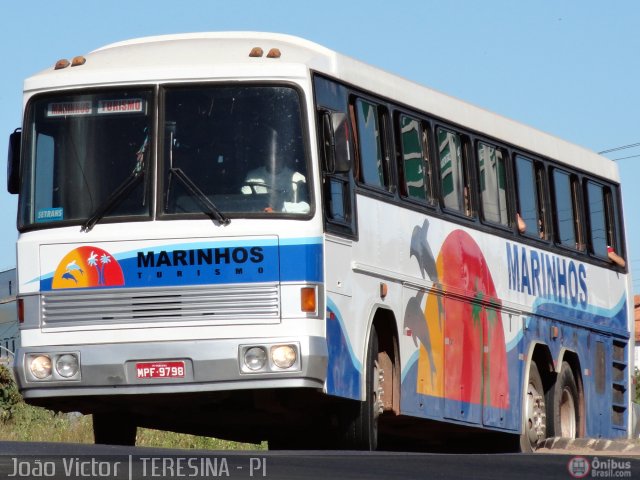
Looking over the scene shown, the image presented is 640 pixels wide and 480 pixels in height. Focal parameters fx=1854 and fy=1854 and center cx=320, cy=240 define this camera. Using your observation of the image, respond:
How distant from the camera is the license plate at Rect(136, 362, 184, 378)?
14.5 m

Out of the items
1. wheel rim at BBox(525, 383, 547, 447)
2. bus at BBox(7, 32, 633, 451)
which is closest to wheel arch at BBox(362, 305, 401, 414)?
bus at BBox(7, 32, 633, 451)

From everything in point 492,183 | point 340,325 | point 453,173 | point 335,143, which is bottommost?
point 340,325

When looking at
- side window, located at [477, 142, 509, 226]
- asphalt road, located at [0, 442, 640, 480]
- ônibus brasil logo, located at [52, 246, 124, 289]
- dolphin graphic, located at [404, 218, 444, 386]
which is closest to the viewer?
asphalt road, located at [0, 442, 640, 480]

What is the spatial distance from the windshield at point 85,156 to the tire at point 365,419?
239 centimetres

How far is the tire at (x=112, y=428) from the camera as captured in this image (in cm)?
1636

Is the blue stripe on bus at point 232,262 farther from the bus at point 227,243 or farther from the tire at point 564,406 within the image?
the tire at point 564,406

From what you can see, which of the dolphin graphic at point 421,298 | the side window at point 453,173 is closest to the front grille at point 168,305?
the dolphin graphic at point 421,298

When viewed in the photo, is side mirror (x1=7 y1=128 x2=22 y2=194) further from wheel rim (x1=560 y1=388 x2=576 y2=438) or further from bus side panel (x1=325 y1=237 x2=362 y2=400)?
wheel rim (x1=560 y1=388 x2=576 y2=438)

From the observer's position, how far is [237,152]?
14656 millimetres

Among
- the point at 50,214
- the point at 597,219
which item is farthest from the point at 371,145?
the point at 597,219

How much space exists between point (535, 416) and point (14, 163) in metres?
7.01

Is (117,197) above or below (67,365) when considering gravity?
above

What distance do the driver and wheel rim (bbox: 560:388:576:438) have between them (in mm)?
6732

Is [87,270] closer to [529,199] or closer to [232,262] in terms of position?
[232,262]
